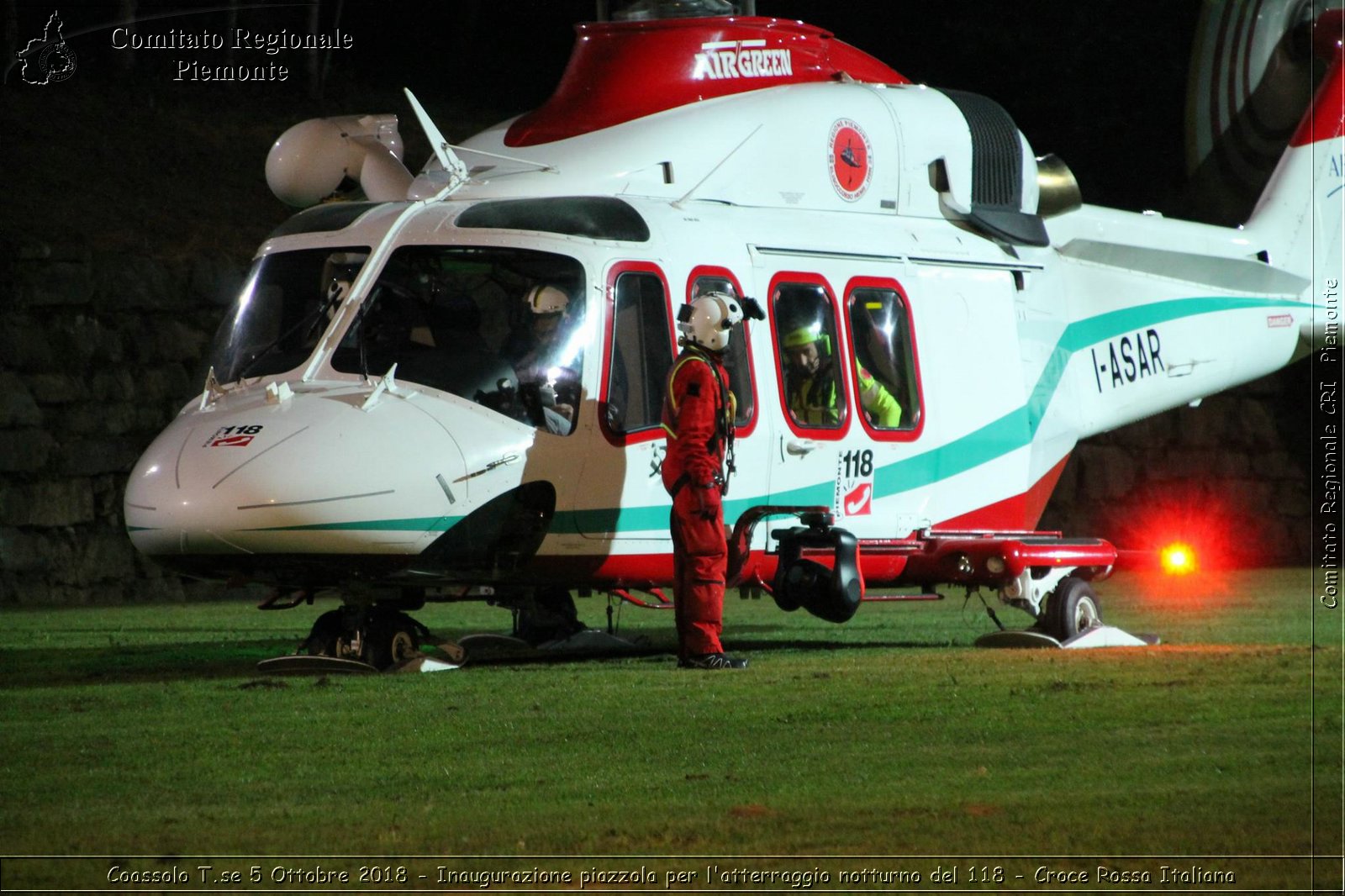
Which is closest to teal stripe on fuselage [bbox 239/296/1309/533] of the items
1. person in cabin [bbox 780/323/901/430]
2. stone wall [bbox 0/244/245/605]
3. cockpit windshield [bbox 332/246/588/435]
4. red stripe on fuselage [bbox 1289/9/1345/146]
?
person in cabin [bbox 780/323/901/430]

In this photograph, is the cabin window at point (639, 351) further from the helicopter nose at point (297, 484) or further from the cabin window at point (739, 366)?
the helicopter nose at point (297, 484)

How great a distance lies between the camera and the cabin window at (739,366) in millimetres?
9836

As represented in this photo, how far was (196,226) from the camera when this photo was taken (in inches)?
694

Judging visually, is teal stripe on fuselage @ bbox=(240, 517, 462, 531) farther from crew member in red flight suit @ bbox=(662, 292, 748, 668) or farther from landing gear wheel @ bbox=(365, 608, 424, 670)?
crew member in red flight suit @ bbox=(662, 292, 748, 668)

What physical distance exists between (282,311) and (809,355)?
9.05 feet

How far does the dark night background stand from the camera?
52.6ft

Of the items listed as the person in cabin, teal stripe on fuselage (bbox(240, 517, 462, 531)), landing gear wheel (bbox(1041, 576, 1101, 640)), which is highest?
the person in cabin

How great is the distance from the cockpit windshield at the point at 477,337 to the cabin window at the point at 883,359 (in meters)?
1.95

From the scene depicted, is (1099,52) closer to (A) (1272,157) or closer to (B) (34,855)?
(A) (1272,157)

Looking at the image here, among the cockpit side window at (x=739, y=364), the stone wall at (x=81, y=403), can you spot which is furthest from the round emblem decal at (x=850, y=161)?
the stone wall at (x=81, y=403)

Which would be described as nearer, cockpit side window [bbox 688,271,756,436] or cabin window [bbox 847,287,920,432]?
cockpit side window [bbox 688,271,756,436]

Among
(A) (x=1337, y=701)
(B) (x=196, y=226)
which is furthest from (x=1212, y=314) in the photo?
(B) (x=196, y=226)

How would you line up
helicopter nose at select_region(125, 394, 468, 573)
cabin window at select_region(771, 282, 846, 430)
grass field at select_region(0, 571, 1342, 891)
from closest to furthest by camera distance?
grass field at select_region(0, 571, 1342, 891) → helicopter nose at select_region(125, 394, 468, 573) → cabin window at select_region(771, 282, 846, 430)

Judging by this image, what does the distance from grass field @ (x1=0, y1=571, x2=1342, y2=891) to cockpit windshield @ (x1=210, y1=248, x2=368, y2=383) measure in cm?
149
